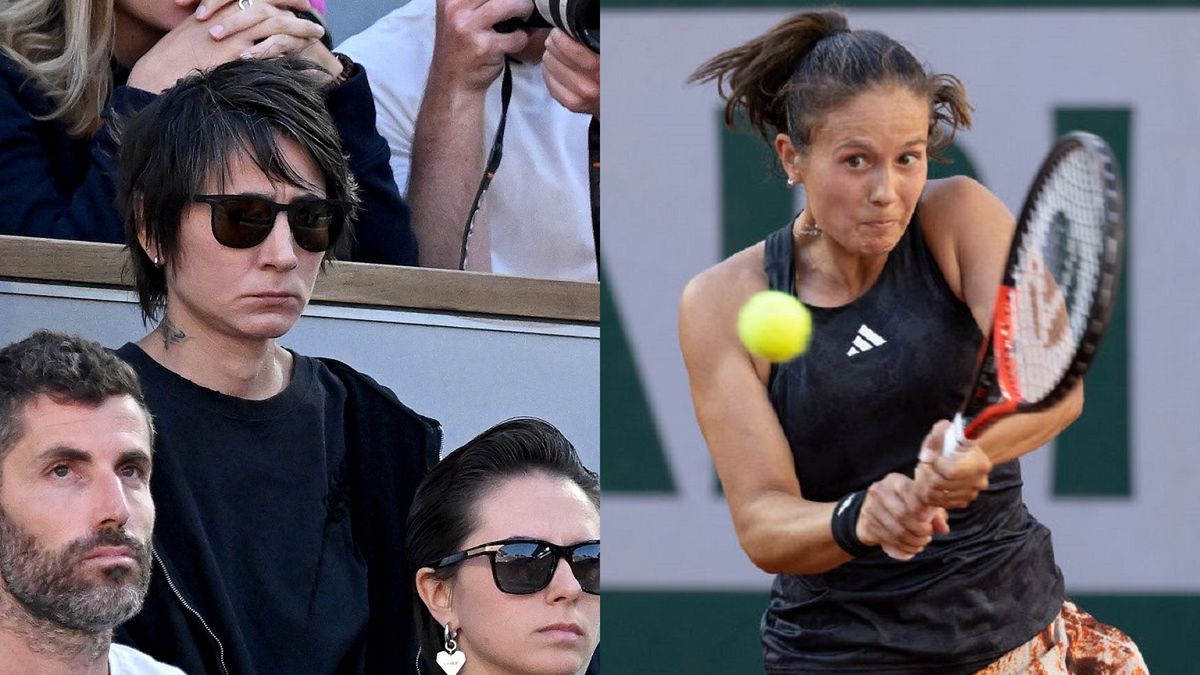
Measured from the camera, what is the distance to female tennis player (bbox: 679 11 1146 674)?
224cm

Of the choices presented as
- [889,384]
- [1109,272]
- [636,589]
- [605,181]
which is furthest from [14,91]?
[1109,272]

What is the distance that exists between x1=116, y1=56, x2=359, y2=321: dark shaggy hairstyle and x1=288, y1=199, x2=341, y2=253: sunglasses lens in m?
0.03

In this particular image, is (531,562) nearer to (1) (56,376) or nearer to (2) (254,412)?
(2) (254,412)

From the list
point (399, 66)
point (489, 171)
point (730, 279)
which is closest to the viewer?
point (730, 279)

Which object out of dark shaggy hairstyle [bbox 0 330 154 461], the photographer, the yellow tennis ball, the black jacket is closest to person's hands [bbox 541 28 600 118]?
the photographer

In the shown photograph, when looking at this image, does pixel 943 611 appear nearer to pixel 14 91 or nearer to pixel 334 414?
pixel 334 414

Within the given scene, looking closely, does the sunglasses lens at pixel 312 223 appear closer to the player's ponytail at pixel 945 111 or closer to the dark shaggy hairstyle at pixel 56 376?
the dark shaggy hairstyle at pixel 56 376

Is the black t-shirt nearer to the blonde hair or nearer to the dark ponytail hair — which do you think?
the blonde hair

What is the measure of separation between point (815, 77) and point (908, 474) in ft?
1.38

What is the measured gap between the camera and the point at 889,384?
88.4 inches

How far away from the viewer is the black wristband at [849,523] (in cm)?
220

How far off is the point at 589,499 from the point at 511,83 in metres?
0.67

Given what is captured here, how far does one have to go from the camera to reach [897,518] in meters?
2.16

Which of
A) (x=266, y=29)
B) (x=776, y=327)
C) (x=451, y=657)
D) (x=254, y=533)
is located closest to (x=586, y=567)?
(x=451, y=657)
